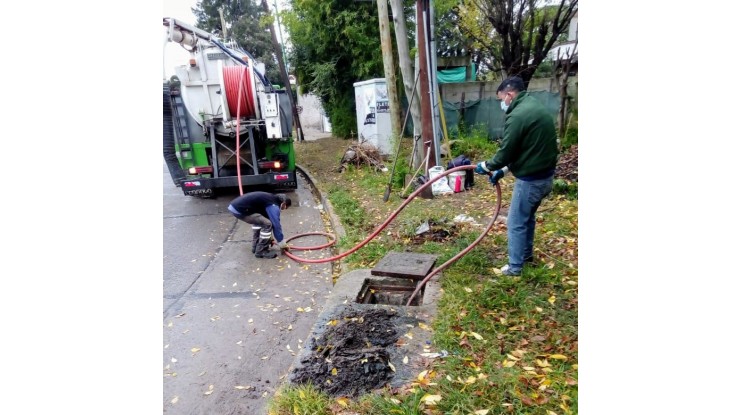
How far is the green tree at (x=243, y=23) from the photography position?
101 feet

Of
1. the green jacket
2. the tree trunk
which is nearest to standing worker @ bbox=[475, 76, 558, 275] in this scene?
the green jacket

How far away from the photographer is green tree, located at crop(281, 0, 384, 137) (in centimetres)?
1484

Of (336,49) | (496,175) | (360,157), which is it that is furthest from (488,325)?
(336,49)

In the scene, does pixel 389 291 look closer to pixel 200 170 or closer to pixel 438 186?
pixel 438 186

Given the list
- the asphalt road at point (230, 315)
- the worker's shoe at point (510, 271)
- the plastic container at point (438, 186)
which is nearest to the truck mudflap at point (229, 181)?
the asphalt road at point (230, 315)

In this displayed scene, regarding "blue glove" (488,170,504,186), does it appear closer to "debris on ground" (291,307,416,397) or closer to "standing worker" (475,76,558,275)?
"standing worker" (475,76,558,275)

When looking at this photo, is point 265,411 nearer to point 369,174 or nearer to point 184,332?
point 184,332

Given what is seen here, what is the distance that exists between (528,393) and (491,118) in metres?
11.5

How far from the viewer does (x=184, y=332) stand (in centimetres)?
424

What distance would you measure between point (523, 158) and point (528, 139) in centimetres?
18

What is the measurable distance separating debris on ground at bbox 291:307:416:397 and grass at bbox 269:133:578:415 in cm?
12

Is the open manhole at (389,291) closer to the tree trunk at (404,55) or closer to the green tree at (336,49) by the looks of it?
the tree trunk at (404,55)

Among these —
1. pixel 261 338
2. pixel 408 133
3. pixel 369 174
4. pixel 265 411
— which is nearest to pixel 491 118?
pixel 408 133

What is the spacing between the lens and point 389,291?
4672 mm
